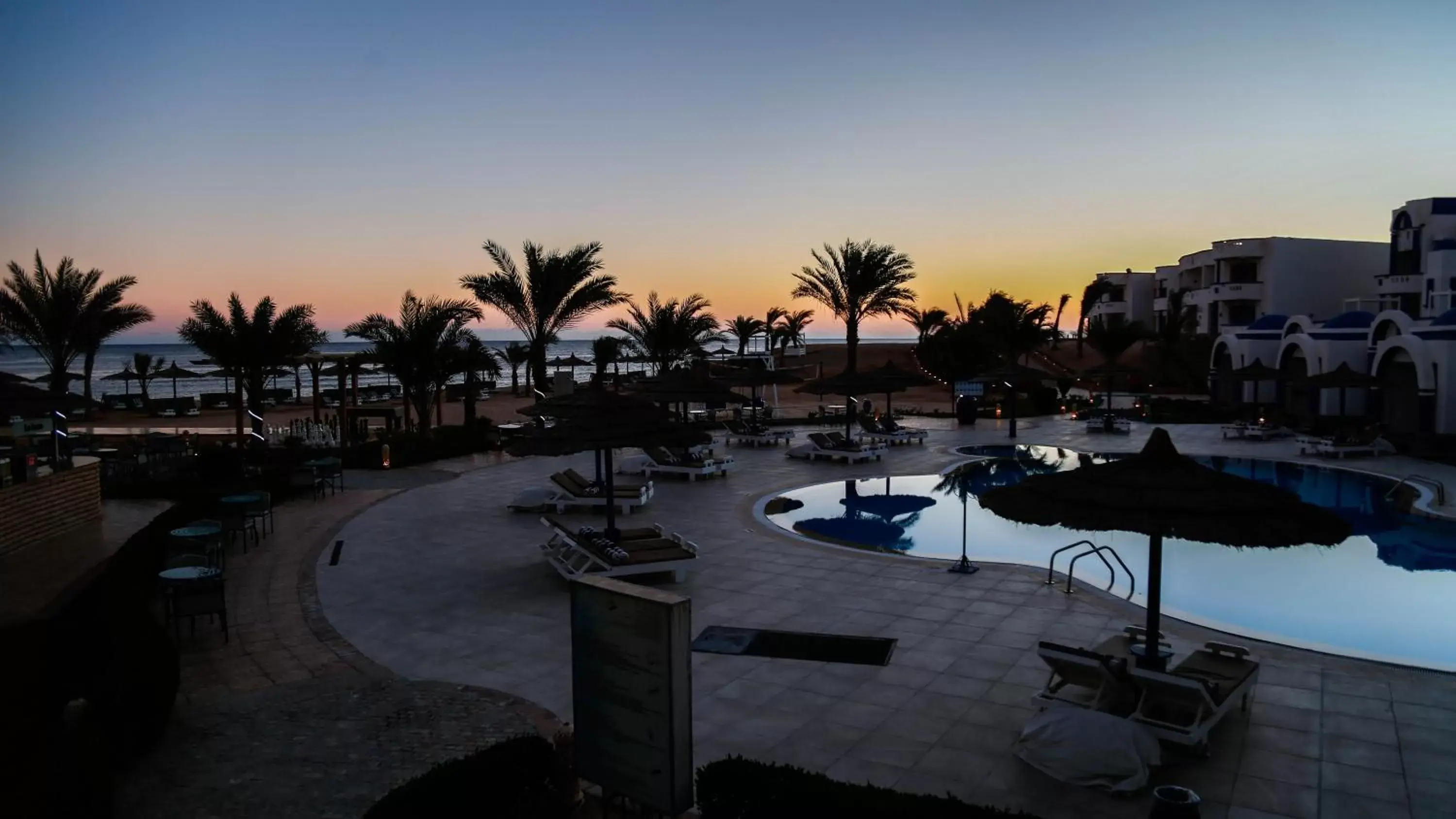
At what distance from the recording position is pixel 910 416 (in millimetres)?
33250

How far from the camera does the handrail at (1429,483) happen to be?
16.2m

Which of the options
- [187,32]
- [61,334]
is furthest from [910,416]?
[61,334]

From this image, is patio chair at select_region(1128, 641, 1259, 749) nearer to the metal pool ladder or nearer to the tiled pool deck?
the tiled pool deck

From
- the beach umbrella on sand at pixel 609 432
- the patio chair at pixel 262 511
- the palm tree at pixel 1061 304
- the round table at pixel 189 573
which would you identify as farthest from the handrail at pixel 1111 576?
the palm tree at pixel 1061 304

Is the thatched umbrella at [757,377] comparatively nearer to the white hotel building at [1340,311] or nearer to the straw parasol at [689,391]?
the straw parasol at [689,391]

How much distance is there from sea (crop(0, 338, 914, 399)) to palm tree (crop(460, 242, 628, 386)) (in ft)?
33.2

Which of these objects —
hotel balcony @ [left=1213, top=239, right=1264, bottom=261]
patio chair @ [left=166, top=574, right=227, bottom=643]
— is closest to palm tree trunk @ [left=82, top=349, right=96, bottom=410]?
patio chair @ [left=166, top=574, right=227, bottom=643]

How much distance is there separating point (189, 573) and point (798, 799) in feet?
24.6

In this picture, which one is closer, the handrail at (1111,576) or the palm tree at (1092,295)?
the handrail at (1111,576)

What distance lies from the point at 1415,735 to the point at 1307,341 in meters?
27.8

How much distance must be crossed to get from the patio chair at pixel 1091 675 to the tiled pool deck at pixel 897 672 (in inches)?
19.7

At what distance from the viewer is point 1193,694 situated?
6.11 m

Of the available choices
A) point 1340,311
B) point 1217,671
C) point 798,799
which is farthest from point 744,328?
point 798,799

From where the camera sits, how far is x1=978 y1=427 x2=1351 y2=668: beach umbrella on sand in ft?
18.9
